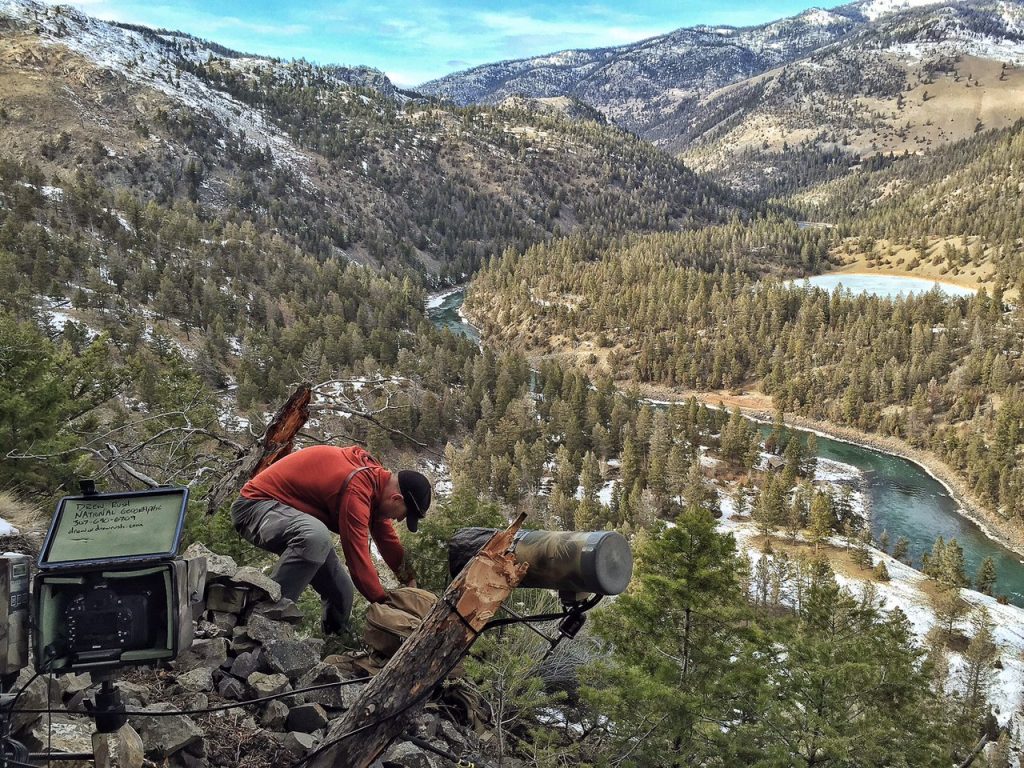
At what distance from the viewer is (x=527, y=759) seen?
20.6ft

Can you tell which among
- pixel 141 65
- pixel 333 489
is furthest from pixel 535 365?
pixel 141 65

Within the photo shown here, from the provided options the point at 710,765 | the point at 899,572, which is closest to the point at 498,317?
the point at 899,572

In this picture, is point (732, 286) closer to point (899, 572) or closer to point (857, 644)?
point (899, 572)

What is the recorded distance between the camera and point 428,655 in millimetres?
4203

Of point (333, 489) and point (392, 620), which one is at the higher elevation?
point (333, 489)

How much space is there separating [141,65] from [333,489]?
182 metres

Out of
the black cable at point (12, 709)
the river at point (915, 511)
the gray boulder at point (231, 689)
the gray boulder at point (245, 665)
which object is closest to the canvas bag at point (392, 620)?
the gray boulder at point (245, 665)

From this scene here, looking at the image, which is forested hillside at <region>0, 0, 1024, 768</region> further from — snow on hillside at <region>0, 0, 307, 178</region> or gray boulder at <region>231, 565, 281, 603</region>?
snow on hillside at <region>0, 0, 307, 178</region>

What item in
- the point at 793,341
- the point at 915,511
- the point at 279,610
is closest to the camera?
the point at 279,610

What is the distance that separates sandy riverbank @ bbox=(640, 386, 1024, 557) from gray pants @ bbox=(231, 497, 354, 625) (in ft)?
190

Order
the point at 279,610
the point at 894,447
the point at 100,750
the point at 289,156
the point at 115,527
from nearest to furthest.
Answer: the point at 115,527, the point at 100,750, the point at 279,610, the point at 894,447, the point at 289,156

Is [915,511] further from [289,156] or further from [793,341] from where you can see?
[289,156]

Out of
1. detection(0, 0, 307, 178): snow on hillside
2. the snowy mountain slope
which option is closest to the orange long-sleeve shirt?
→ the snowy mountain slope

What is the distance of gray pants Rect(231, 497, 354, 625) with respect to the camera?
6332 millimetres
